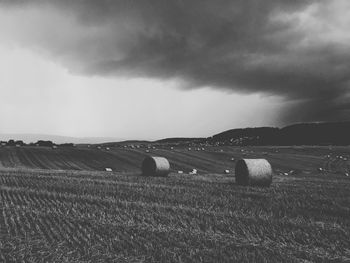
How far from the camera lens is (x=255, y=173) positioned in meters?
21.2

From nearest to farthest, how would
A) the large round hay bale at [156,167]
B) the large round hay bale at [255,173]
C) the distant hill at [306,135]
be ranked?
1. the large round hay bale at [255,173]
2. the large round hay bale at [156,167]
3. the distant hill at [306,135]

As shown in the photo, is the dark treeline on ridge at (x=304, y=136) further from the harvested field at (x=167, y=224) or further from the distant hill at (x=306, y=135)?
the harvested field at (x=167, y=224)

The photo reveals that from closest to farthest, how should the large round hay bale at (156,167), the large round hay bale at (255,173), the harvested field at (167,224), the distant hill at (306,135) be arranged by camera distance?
the harvested field at (167,224)
the large round hay bale at (255,173)
the large round hay bale at (156,167)
the distant hill at (306,135)

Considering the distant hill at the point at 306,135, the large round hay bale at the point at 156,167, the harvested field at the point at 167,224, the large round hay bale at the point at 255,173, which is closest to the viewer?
the harvested field at the point at 167,224

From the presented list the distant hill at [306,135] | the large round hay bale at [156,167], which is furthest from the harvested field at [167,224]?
the distant hill at [306,135]

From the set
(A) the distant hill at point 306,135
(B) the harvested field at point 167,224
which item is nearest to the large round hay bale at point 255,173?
(B) the harvested field at point 167,224

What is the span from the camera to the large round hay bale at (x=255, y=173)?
21.1m

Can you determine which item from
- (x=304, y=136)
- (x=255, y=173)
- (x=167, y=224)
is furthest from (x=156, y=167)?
(x=304, y=136)

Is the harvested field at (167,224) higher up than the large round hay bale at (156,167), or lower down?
lower down

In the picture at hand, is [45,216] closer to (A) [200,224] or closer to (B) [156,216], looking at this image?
(B) [156,216]

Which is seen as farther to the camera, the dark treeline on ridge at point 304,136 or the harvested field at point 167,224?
the dark treeline on ridge at point 304,136

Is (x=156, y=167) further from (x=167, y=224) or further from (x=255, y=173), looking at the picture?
(x=167, y=224)

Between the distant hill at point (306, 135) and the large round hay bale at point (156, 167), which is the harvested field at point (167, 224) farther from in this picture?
the distant hill at point (306, 135)

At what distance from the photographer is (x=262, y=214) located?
11.8m
